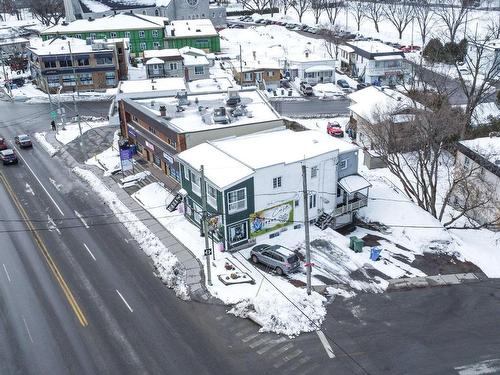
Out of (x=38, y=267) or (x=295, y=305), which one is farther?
(x=38, y=267)

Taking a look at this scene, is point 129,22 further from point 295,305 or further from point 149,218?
point 295,305

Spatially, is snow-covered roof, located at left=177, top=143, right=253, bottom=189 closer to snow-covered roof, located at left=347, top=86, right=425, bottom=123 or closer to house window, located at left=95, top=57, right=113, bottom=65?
snow-covered roof, located at left=347, top=86, right=425, bottom=123

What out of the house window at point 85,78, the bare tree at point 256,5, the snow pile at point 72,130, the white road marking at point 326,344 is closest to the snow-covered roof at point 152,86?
the snow pile at point 72,130

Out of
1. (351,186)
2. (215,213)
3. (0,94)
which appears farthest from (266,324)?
(0,94)

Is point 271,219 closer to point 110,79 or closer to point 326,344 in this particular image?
point 326,344

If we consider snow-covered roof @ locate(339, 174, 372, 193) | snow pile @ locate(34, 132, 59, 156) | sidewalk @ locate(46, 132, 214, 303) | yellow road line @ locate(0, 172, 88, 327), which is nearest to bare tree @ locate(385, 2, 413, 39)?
snow pile @ locate(34, 132, 59, 156)
